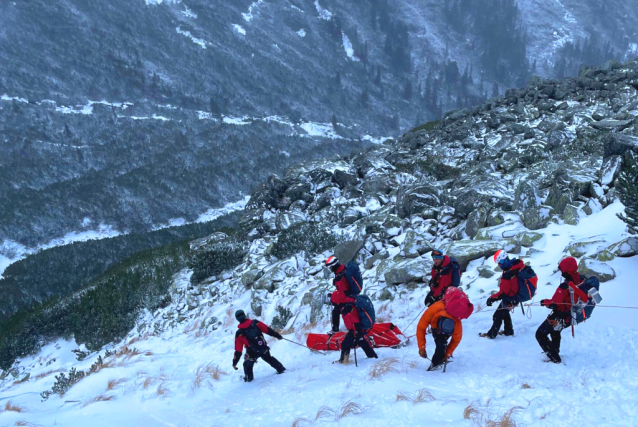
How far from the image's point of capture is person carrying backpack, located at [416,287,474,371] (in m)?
4.44

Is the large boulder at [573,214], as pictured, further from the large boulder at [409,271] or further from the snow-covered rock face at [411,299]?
the large boulder at [409,271]

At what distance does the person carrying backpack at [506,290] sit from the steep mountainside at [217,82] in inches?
1982

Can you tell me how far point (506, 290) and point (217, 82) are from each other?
3563 inches

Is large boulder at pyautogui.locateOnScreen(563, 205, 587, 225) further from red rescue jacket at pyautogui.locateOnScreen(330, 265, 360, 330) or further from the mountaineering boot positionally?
red rescue jacket at pyautogui.locateOnScreen(330, 265, 360, 330)

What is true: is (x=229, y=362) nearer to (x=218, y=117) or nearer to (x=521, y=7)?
(x=218, y=117)

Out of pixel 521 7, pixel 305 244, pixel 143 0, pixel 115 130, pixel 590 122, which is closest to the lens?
pixel 305 244

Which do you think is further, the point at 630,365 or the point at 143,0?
the point at 143,0

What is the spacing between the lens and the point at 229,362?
7.40 meters

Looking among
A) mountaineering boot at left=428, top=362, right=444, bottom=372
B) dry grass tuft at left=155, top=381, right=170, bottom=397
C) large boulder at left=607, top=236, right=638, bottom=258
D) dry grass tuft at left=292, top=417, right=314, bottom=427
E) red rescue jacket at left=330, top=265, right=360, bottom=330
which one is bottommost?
dry grass tuft at left=155, top=381, right=170, bottom=397

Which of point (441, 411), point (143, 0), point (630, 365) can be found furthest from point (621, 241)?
point (143, 0)

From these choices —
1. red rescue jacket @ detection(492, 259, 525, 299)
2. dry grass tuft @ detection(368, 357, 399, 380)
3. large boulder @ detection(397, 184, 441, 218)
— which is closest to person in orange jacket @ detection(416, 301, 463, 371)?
dry grass tuft @ detection(368, 357, 399, 380)

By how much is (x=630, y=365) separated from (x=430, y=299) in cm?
260

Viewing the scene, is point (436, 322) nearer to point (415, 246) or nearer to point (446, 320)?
point (446, 320)

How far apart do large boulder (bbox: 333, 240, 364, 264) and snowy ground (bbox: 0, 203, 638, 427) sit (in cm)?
345
